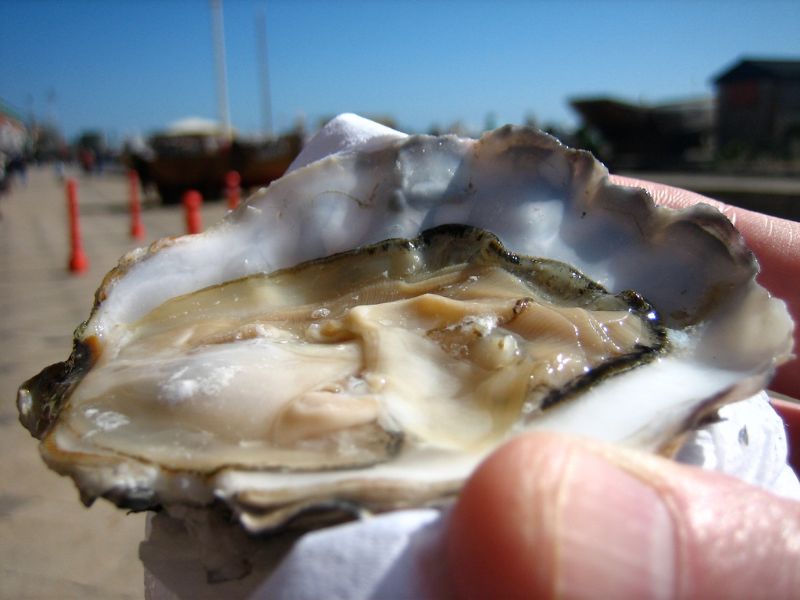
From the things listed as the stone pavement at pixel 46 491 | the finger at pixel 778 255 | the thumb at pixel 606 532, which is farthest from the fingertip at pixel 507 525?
the stone pavement at pixel 46 491

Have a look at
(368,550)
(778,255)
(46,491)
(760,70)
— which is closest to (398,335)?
(368,550)

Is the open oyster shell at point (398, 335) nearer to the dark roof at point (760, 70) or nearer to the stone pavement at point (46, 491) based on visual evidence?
the stone pavement at point (46, 491)

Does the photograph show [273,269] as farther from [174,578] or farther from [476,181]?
[174,578]

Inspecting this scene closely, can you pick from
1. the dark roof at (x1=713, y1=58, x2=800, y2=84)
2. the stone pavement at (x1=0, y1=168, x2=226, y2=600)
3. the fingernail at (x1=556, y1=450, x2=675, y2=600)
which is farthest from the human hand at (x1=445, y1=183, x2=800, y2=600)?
the dark roof at (x1=713, y1=58, x2=800, y2=84)

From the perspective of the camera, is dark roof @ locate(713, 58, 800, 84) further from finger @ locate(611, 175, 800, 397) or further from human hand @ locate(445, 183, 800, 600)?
human hand @ locate(445, 183, 800, 600)

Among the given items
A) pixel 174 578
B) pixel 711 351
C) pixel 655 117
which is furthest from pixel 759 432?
pixel 655 117
